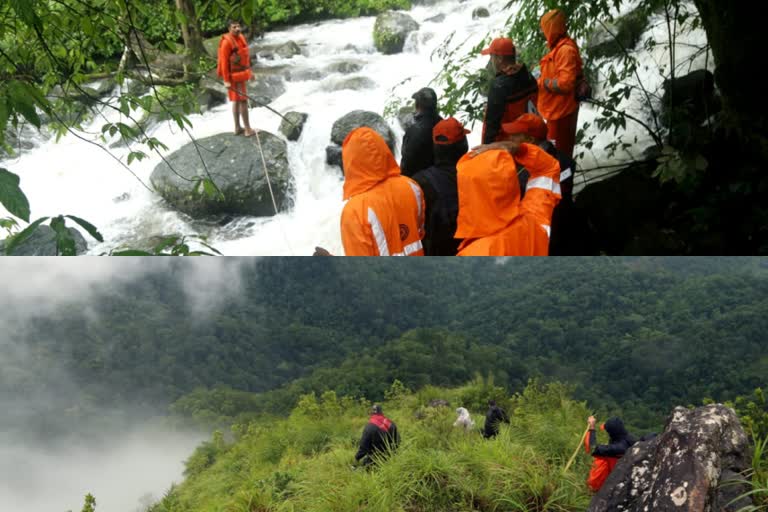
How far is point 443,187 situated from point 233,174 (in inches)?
43.4

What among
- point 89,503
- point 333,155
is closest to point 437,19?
point 333,155

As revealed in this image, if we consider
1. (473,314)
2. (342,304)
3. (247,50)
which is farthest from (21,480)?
(247,50)

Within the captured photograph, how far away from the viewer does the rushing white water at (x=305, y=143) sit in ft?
10.9

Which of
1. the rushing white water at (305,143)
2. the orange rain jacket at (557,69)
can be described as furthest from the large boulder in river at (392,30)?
the orange rain jacket at (557,69)

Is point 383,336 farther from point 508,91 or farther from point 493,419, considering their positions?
point 508,91

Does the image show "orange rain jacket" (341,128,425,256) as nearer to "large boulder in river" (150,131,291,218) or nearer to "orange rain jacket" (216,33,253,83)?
"large boulder in river" (150,131,291,218)

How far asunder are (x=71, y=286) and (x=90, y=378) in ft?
0.92

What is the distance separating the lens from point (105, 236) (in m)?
3.45

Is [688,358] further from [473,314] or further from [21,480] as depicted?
[21,480]

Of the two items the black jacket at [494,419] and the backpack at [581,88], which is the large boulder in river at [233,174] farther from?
the black jacket at [494,419]

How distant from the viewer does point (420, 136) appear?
9.97ft

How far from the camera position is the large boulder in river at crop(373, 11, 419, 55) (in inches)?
133

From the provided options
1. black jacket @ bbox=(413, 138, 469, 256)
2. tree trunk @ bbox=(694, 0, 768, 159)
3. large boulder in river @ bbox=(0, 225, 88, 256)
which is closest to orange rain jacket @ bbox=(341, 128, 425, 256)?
black jacket @ bbox=(413, 138, 469, 256)

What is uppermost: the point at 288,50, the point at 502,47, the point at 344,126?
the point at 288,50
